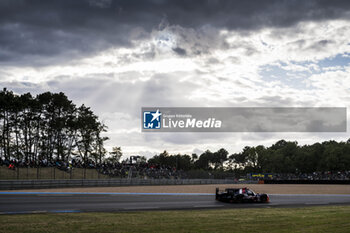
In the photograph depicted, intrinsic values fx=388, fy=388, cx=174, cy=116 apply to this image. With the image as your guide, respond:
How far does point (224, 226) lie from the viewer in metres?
13.9

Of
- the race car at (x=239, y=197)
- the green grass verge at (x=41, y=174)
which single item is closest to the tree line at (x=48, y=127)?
the green grass verge at (x=41, y=174)

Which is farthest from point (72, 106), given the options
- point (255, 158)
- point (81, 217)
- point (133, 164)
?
point (255, 158)

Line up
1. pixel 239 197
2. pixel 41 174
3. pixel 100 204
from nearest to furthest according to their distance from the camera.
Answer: pixel 100 204, pixel 239 197, pixel 41 174

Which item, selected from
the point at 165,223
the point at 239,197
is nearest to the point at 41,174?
the point at 239,197

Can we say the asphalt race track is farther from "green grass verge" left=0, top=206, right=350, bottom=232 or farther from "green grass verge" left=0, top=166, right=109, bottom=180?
"green grass verge" left=0, top=166, right=109, bottom=180

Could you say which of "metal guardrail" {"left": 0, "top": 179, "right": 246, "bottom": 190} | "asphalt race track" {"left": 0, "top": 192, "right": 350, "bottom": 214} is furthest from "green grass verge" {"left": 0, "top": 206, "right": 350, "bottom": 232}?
"metal guardrail" {"left": 0, "top": 179, "right": 246, "bottom": 190}

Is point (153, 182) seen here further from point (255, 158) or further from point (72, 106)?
point (255, 158)

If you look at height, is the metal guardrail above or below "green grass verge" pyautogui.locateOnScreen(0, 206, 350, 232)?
below

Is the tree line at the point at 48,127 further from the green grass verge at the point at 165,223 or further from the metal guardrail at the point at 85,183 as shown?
the green grass verge at the point at 165,223

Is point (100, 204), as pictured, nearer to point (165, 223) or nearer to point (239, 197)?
point (165, 223)

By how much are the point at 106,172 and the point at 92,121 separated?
22.8 metres

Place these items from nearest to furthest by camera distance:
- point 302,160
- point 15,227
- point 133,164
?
point 15,227 < point 133,164 < point 302,160

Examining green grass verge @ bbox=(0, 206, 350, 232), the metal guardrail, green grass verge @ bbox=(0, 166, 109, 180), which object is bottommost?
the metal guardrail

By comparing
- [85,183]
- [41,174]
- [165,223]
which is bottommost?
[85,183]
